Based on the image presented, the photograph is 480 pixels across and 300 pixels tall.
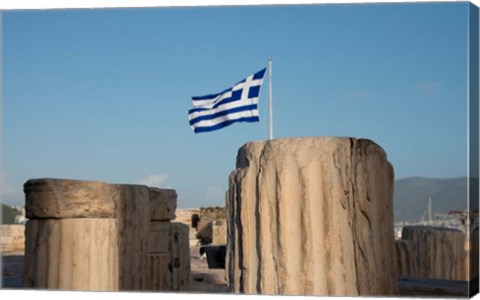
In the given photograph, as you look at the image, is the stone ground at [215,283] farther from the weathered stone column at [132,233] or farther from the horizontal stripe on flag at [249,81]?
the horizontal stripe on flag at [249,81]

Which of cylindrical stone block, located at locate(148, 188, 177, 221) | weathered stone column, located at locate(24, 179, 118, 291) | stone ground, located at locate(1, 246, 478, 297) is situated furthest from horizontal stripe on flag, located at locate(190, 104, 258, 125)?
weathered stone column, located at locate(24, 179, 118, 291)

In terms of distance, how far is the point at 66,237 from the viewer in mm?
7617

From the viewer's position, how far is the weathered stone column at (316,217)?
5125 mm

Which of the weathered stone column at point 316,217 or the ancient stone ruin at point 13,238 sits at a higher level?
the weathered stone column at point 316,217

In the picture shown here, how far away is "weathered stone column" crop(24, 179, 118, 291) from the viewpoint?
7.64 metres

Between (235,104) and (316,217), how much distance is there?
4830mm

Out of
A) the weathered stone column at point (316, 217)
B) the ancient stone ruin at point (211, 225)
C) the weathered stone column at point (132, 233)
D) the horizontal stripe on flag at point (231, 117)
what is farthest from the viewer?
the ancient stone ruin at point (211, 225)

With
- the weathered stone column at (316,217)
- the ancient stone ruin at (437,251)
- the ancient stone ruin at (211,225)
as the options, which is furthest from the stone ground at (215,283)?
the ancient stone ruin at (437,251)

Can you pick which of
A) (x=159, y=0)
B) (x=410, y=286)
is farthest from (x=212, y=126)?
(x=410, y=286)

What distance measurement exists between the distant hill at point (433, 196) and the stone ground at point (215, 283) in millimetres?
734

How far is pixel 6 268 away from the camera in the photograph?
1455cm

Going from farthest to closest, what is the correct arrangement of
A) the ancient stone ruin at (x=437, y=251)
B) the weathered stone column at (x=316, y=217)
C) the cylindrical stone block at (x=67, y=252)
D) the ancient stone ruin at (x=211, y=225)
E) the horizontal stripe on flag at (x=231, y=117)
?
the ancient stone ruin at (x=211, y=225), the ancient stone ruin at (x=437, y=251), the horizontal stripe on flag at (x=231, y=117), the cylindrical stone block at (x=67, y=252), the weathered stone column at (x=316, y=217)

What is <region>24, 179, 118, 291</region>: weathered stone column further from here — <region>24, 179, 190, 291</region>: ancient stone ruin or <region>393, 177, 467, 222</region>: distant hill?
<region>393, 177, 467, 222</region>: distant hill

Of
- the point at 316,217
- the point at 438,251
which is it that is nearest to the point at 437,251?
the point at 438,251
